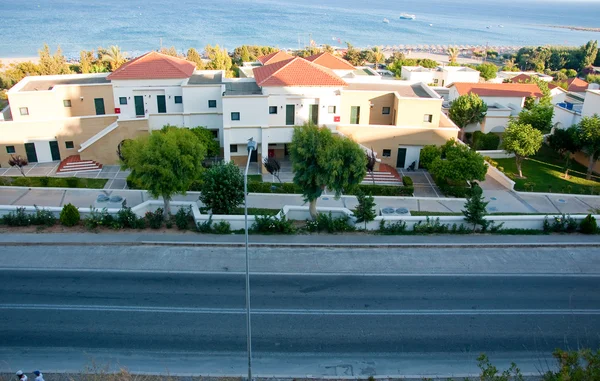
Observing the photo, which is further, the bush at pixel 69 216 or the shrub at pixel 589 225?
the shrub at pixel 589 225

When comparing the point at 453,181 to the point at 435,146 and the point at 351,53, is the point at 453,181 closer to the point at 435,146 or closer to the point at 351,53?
Answer: the point at 435,146

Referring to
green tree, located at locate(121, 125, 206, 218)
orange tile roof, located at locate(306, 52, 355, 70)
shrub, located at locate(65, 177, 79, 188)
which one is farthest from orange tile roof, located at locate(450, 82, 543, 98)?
shrub, located at locate(65, 177, 79, 188)

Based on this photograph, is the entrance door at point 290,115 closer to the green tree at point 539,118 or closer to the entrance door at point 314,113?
the entrance door at point 314,113

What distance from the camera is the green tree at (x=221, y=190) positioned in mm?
27266

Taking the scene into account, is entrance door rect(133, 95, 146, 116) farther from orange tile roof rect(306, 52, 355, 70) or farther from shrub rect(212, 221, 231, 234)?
orange tile roof rect(306, 52, 355, 70)

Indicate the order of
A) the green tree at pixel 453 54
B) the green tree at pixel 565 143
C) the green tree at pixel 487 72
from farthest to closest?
the green tree at pixel 453 54 < the green tree at pixel 487 72 < the green tree at pixel 565 143

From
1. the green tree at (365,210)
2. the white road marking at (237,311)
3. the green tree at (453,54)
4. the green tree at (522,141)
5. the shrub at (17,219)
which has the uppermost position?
the green tree at (453,54)

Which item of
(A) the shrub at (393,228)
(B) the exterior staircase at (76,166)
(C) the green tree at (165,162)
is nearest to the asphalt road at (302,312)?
(A) the shrub at (393,228)

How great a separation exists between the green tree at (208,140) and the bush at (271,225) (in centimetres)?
1308

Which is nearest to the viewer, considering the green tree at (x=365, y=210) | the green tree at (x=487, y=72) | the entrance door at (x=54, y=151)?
the green tree at (x=365, y=210)

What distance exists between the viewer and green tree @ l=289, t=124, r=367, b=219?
26594 mm

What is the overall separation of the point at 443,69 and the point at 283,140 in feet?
123

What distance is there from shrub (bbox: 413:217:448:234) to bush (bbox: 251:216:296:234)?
681cm

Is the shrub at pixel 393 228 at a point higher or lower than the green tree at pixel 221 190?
lower
